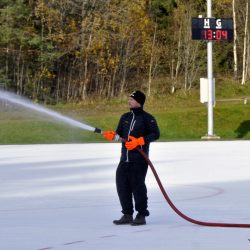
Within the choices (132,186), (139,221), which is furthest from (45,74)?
(139,221)

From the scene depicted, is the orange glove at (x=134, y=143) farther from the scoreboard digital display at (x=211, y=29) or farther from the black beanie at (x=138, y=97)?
the scoreboard digital display at (x=211, y=29)

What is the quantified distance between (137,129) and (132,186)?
2.30 feet

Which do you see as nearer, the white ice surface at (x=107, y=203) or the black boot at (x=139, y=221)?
the white ice surface at (x=107, y=203)

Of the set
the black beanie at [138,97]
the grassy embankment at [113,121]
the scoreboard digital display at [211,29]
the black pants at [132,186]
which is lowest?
the grassy embankment at [113,121]

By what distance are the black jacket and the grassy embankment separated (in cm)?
2339

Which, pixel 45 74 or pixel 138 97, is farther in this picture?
pixel 45 74

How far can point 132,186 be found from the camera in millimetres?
11086

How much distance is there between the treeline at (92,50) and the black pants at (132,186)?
39570 mm

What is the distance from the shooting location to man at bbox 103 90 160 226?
36.1 feet

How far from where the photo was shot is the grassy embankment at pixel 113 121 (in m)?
35.9

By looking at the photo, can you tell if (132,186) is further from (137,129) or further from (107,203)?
(107,203)

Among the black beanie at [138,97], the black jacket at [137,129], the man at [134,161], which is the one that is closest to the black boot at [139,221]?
the man at [134,161]

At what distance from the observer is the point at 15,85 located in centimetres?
5194

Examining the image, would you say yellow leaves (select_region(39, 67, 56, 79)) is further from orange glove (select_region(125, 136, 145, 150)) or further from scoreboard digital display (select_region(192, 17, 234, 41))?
orange glove (select_region(125, 136, 145, 150))
